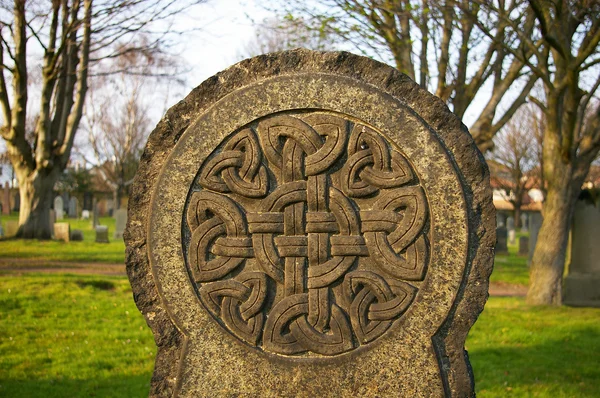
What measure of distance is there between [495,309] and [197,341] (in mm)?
7071

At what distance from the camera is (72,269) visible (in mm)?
12422

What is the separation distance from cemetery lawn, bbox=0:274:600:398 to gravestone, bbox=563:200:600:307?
2.26 feet

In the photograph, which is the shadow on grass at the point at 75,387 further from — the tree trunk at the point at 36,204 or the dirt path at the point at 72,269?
the tree trunk at the point at 36,204

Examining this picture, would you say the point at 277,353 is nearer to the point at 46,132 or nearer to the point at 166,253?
the point at 166,253

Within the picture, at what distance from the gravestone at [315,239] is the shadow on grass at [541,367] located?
8.97ft

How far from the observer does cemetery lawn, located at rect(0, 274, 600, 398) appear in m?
5.34

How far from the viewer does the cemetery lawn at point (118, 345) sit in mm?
5344

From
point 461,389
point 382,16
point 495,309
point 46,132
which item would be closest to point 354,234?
point 461,389

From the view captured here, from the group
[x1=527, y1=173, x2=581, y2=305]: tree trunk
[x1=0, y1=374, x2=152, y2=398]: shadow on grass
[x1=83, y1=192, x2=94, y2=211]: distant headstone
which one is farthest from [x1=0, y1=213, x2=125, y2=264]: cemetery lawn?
[x1=83, y1=192, x2=94, y2=211]: distant headstone

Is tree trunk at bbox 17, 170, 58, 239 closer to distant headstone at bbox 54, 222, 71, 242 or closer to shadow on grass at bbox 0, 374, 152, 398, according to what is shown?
distant headstone at bbox 54, 222, 71, 242

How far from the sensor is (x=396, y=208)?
9.75 feet

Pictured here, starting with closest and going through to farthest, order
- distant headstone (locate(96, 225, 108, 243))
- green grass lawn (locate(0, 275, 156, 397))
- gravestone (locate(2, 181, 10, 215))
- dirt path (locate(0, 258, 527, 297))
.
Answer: green grass lawn (locate(0, 275, 156, 397))
dirt path (locate(0, 258, 527, 297))
distant headstone (locate(96, 225, 108, 243))
gravestone (locate(2, 181, 10, 215))

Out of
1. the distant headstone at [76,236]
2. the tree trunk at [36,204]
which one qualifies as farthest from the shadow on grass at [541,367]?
the distant headstone at [76,236]

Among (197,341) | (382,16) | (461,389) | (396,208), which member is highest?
(382,16)
